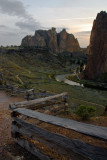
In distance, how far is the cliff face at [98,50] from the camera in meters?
83.1

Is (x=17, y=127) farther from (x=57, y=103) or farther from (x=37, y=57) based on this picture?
(x=37, y=57)

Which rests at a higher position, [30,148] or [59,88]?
[30,148]

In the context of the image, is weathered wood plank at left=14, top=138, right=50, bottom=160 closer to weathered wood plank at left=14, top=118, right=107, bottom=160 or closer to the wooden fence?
the wooden fence

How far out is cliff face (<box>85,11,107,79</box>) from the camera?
273ft

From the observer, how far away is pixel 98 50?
8494 centimetres

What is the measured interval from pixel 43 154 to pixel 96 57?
3375 inches

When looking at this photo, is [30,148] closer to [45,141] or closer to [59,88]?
[45,141]

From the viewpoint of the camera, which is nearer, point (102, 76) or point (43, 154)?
point (43, 154)

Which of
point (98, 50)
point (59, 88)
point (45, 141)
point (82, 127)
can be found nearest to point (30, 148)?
point (45, 141)

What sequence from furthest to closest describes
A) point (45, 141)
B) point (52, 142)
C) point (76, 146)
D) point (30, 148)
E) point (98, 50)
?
point (98, 50), point (30, 148), point (45, 141), point (52, 142), point (76, 146)

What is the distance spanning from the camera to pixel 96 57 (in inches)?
3359

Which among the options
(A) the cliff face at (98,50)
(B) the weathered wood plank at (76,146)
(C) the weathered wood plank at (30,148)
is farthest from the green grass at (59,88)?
(A) the cliff face at (98,50)

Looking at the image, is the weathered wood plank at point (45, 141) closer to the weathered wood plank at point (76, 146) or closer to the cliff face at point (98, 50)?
the weathered wood plank at point (76, 146)

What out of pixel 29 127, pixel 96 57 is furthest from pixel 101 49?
pixel 29 127
